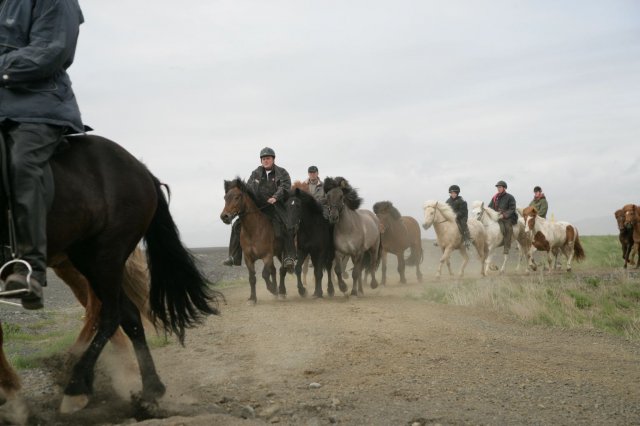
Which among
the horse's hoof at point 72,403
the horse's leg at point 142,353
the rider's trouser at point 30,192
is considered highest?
the rider's trouser at point 30,192

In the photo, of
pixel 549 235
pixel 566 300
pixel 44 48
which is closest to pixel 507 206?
pixel 549 235

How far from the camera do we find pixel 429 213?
2077 centimetres

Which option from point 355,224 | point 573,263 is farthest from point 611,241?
point 355,224

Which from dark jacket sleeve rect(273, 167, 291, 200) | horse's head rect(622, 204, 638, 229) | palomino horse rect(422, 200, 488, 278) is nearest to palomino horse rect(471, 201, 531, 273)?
palomino horse rect(422, 200, 488, 278)

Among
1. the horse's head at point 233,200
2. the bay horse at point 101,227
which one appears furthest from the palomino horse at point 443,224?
the bay horse at point 101,227

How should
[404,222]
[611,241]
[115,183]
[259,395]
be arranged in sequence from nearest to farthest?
1. [115,183]
2. [259,395]
3. [404,222]
4. [611,241]

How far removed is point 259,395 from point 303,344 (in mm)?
2174

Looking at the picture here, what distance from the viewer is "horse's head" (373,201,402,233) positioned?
1912 cm

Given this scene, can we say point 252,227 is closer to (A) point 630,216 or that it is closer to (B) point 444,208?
(B) point 444,208

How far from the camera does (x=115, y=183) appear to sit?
5.41 meters

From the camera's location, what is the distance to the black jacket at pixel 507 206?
22938 mm

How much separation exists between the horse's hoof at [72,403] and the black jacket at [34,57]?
6.37 feet

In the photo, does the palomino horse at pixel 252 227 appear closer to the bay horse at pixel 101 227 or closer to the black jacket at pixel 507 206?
the bay horse at pixel 101 227

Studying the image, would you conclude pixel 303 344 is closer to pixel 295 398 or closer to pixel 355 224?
pixel 295 398
